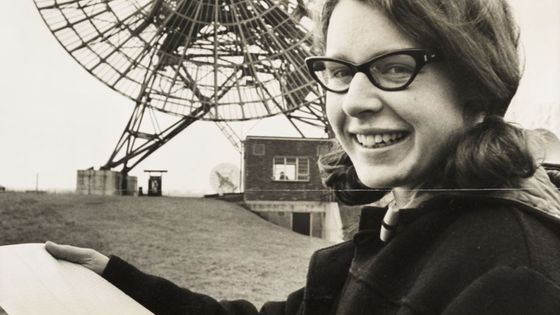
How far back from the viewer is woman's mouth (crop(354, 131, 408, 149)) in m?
1.31

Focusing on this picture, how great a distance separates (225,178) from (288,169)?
3068mm

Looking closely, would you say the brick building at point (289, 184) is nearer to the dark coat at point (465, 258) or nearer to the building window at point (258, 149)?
the building window at point (258, 149)

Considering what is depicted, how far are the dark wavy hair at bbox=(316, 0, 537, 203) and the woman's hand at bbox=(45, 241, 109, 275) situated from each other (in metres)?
1.26

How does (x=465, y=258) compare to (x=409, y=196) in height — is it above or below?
below

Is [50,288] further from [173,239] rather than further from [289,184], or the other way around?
[289,184]

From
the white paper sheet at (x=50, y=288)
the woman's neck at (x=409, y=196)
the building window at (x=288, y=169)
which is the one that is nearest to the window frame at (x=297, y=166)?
the building window at (x=288, y=169)

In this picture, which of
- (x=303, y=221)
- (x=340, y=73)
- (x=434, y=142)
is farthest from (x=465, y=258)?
(x=303, y=221)

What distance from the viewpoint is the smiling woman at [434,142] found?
1113 mm

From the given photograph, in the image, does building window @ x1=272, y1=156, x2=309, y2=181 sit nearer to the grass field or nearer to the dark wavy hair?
the grass field

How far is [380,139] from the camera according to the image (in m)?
1.33

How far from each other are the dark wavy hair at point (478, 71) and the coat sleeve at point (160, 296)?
99cm

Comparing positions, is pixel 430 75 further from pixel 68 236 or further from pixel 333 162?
pixel 68 236

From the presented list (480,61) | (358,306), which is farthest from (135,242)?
(480,61)

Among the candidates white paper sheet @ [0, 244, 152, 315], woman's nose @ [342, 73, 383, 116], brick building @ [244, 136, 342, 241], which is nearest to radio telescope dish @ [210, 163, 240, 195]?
brick building @ [244, 136, 342, 241]
